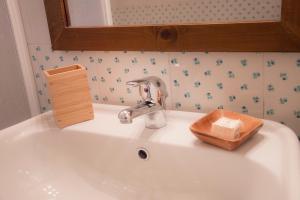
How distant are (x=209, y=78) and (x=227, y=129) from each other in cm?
19

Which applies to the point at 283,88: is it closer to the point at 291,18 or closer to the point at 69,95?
the point at 291,18

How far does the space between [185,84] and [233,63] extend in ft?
0.45

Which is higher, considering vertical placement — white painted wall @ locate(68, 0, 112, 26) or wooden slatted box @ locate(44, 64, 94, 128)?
white painted wall @ locate(68, 0, 112, 26)

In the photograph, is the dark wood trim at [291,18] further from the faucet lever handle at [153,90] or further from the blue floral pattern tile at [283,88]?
the faucet lever handle at [153,90]

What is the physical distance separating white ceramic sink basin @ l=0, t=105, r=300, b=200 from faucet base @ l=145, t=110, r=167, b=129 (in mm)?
16

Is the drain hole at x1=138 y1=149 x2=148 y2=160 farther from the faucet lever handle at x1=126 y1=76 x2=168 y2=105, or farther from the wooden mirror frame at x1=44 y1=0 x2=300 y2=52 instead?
the wooden mirror frame at x1=44 y1=0 x2=300 y2=52

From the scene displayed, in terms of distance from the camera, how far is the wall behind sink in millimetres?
714

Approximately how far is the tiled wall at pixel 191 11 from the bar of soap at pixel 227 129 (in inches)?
9.3

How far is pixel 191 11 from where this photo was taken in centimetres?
76

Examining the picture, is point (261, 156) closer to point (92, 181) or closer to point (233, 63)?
point (233, 63)

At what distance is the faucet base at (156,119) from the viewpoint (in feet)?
2.56

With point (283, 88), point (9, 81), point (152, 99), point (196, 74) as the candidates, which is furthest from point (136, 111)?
point (9, 81)

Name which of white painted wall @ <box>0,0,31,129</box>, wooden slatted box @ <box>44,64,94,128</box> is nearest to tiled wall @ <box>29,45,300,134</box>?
wooden slatted box @ <box>44,64,94,128</box>

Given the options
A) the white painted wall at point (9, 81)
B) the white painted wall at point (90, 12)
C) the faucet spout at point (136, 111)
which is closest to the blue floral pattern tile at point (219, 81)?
the faucet spout at point (136, 111)
